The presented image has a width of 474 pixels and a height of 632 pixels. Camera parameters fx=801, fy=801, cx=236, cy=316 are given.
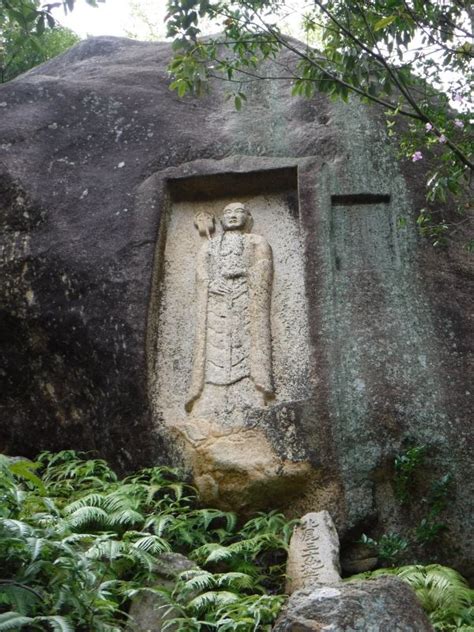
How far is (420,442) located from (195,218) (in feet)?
10.7

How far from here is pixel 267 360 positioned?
6926 millimetres

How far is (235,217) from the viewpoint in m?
7.87

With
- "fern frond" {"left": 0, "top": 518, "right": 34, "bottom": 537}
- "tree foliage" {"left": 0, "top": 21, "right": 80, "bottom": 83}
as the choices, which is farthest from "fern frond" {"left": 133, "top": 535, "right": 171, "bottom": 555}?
"tree foliage" {"left": 0, "top": 21, "right": 80, "bottom": 83}

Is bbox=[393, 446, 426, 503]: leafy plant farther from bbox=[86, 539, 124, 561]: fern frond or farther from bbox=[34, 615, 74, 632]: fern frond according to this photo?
bbox=[34, 615, 74, 632]: fern frond

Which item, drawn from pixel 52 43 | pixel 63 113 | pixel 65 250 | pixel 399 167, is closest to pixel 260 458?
pixel 65 250

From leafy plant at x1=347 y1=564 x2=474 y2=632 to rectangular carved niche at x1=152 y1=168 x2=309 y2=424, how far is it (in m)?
1.80

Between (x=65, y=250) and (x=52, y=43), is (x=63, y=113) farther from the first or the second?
(x=52, y=43)

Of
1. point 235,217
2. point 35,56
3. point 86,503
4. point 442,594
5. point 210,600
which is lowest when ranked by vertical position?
point 442,594

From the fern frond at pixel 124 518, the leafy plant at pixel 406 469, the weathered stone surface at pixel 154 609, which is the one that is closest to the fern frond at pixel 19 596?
the weathered stone surface at pixel 154 609

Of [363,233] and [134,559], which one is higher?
[363,233]

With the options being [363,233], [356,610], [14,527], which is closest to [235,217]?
[363,233]

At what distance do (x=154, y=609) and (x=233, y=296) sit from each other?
10.6 ft

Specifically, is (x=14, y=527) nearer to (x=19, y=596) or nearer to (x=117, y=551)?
(x=19, y=596)

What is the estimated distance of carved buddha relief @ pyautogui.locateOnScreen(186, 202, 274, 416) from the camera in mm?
6836
